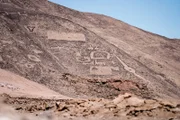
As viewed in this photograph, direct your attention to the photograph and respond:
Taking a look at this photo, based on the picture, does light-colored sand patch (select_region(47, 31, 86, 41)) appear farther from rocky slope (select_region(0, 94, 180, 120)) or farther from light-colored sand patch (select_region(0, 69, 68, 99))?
rocky slope (select_region(0, 94, 180, 120))

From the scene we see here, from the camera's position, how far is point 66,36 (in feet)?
84.9

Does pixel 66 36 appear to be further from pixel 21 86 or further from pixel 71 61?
pixel 21 86

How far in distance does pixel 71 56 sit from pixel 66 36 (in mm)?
3206

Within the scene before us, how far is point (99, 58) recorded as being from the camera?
79.4 ft

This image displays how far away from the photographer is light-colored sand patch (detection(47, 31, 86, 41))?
83.0ft

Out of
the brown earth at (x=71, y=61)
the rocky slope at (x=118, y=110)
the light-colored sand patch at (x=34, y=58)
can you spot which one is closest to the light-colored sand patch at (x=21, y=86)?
the brown earth at (x=71, y=61)

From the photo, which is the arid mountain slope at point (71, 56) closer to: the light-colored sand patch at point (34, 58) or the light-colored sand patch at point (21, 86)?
the light-colored sand patch at point (34, 58)

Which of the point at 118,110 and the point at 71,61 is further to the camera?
the point at 71,61

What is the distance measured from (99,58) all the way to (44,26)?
20.1 ft

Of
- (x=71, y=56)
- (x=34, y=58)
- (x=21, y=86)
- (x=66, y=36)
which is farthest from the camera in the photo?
(x=66, y=36)

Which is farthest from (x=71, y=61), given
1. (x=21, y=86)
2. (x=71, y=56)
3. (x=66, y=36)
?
(x=21, y=86)

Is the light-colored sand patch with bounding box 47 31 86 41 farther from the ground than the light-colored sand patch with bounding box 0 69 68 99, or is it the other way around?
the light-colored sand patch with bounding box 47 31 86 41

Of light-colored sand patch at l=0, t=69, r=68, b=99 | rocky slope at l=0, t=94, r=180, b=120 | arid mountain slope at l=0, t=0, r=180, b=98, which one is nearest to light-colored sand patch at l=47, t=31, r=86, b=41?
arid mountain slope at l=0, t=0, r=180, b=98

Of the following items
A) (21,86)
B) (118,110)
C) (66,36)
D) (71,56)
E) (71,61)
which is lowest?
(21,86)
